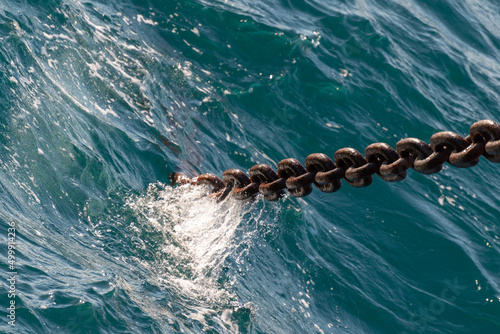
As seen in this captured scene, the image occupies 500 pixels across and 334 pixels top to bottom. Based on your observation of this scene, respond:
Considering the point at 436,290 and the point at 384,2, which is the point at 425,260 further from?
the point at 384,2

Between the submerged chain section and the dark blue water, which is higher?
the submerged chain section

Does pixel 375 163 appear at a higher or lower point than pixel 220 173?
higher

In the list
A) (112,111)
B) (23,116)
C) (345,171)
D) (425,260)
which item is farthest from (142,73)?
(345,171)

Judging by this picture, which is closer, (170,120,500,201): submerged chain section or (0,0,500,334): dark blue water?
(170,120,500,201): submerged chain section

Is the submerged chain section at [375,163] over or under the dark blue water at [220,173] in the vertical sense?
over

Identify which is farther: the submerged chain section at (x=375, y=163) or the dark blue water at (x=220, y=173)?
the dark blue water at (x=220, y=173)
